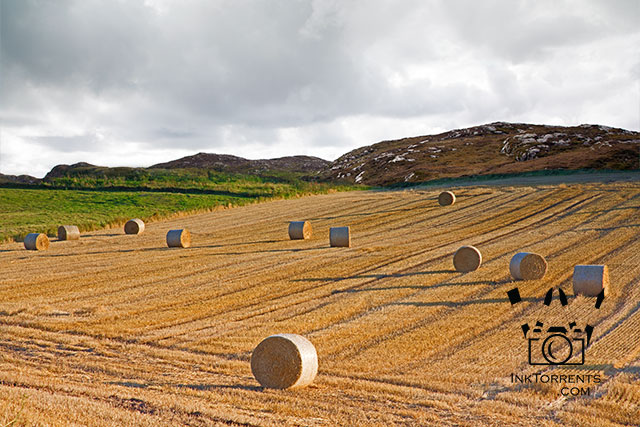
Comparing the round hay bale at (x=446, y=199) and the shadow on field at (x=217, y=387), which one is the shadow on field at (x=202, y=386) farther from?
the round hay bale at (x=446, y=199)

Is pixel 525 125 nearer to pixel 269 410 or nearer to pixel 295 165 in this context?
pixel 295 165

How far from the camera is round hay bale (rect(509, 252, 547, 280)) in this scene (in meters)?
15.8

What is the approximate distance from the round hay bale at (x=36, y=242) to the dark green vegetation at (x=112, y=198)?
4.56 metres

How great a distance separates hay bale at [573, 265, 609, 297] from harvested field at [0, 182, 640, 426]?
279 mm

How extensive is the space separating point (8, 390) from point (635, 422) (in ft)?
26.8

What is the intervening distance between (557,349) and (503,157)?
7734cm

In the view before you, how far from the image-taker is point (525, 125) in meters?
133

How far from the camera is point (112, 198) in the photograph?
43.9m

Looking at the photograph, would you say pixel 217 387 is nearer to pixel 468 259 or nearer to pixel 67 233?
pixel 468 259

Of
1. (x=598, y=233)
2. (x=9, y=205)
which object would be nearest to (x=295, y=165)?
(x=9, y=205)

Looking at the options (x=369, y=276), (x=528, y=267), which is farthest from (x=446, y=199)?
(x=528, y=267)

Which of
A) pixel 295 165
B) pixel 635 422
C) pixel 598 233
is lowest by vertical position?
pixel 635 422

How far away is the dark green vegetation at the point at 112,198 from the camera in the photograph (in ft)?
116

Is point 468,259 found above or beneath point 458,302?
above
